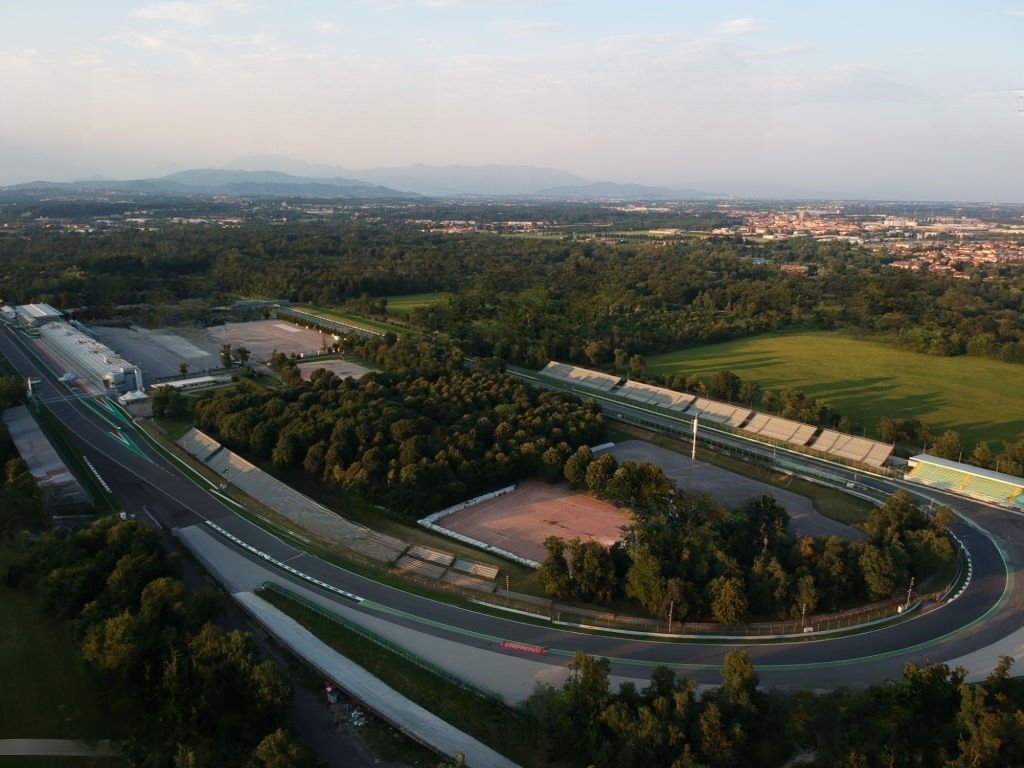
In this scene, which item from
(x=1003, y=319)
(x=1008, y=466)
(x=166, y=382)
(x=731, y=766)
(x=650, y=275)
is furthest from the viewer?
(x=650, y=275)

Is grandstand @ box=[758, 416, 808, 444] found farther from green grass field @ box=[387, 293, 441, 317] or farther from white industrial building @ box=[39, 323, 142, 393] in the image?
green grass field @ box=[387, 293, 441, 317]

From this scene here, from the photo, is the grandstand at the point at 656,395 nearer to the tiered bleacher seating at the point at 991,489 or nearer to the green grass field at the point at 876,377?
the green grass field at the point at 876,377

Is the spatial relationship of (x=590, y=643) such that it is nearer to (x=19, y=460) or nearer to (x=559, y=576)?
(x=559, y=576)

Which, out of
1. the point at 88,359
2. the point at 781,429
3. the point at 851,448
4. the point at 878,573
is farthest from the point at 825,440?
the point at 88,359

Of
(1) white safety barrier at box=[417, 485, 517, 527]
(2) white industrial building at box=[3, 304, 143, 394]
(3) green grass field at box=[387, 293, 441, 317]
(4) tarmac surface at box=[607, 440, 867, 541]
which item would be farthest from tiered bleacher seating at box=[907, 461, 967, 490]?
(3) green grass field at box=[387, 293, 441, 317]

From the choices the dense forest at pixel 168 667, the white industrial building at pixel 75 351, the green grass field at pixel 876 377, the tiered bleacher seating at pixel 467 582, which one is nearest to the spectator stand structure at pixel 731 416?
the green grass field at pixel 876 377

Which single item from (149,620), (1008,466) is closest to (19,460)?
(149,620)

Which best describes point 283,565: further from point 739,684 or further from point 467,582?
point 739,684
